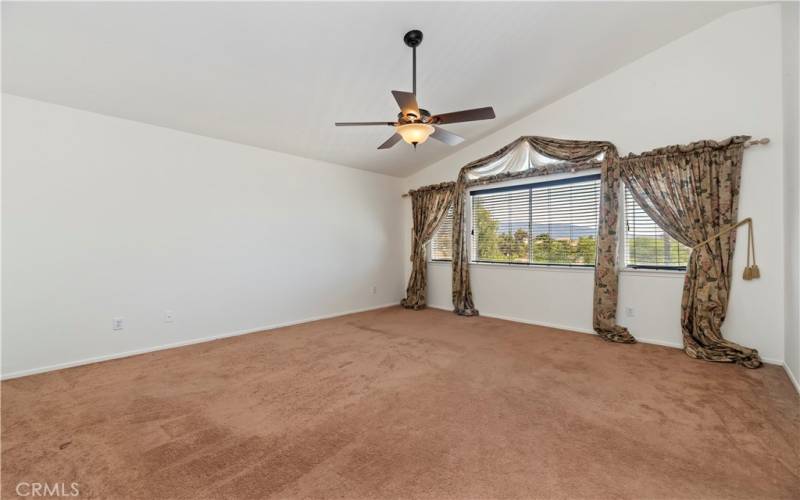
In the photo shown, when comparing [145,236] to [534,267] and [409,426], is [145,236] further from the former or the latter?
[534,267]

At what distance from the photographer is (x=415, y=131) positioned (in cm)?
252

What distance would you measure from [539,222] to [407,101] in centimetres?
307

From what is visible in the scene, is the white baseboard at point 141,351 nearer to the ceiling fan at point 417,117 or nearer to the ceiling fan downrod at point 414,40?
the ceiling fan at point 417,117

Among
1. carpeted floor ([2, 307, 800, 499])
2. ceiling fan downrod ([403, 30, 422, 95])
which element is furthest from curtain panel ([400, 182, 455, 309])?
ceiling fan downrod ([403, 30, 422, 95])

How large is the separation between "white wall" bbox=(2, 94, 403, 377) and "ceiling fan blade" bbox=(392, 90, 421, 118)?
2.74 meters

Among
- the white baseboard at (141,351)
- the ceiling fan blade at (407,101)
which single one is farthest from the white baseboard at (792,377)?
the white baseboard at (141,351)

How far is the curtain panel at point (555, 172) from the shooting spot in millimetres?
3762

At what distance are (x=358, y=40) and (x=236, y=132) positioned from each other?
2044 millimetres

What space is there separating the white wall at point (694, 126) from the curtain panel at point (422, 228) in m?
1.40

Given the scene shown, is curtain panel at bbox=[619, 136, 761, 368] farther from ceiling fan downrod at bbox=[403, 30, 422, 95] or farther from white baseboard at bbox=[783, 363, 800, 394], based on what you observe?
ceiling fan downrod at bbox=[403, 30, 422, 95]

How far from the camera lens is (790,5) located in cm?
273

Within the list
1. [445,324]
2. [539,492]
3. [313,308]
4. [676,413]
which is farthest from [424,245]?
[539,492]

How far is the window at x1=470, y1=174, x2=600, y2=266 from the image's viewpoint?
4.16 m

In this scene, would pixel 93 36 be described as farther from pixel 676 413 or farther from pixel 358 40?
pixel 676 413
